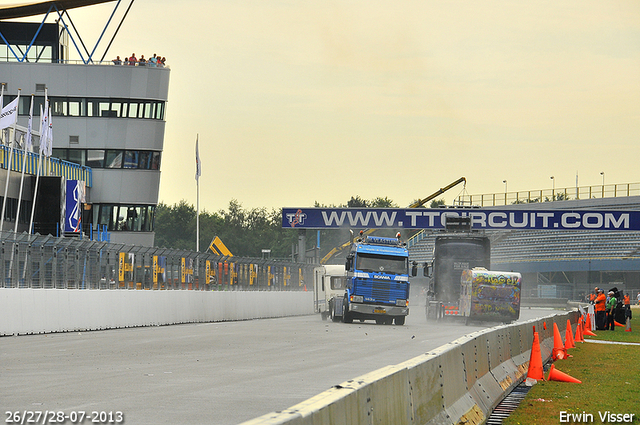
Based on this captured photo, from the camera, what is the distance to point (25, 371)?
14602mm

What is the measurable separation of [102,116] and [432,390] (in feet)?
214

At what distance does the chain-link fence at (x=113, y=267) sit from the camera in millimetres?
24734

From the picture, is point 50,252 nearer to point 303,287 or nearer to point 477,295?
point 477,295

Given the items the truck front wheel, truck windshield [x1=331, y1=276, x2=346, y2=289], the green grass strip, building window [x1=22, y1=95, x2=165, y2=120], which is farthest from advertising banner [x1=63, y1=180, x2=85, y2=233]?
the green grass strip

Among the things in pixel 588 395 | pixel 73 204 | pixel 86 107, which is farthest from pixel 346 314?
pixel 86 107

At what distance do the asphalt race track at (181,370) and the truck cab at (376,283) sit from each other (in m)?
10.3

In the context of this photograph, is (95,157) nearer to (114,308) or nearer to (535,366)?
(114,308)

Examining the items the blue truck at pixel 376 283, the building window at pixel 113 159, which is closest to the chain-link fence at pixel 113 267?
the blue truck at pixel 376 283

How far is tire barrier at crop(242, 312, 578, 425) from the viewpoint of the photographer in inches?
217

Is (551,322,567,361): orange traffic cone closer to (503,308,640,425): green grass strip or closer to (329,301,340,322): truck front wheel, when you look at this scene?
(503,308,640,425): green grass strip

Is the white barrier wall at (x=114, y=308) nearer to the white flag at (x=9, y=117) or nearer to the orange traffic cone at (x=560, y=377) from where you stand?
the orange traffic cone at (x=560, y=377)

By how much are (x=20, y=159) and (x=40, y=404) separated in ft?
179

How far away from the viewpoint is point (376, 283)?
36969 millimetres

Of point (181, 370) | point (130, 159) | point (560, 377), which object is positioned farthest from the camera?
point (130, 159)
